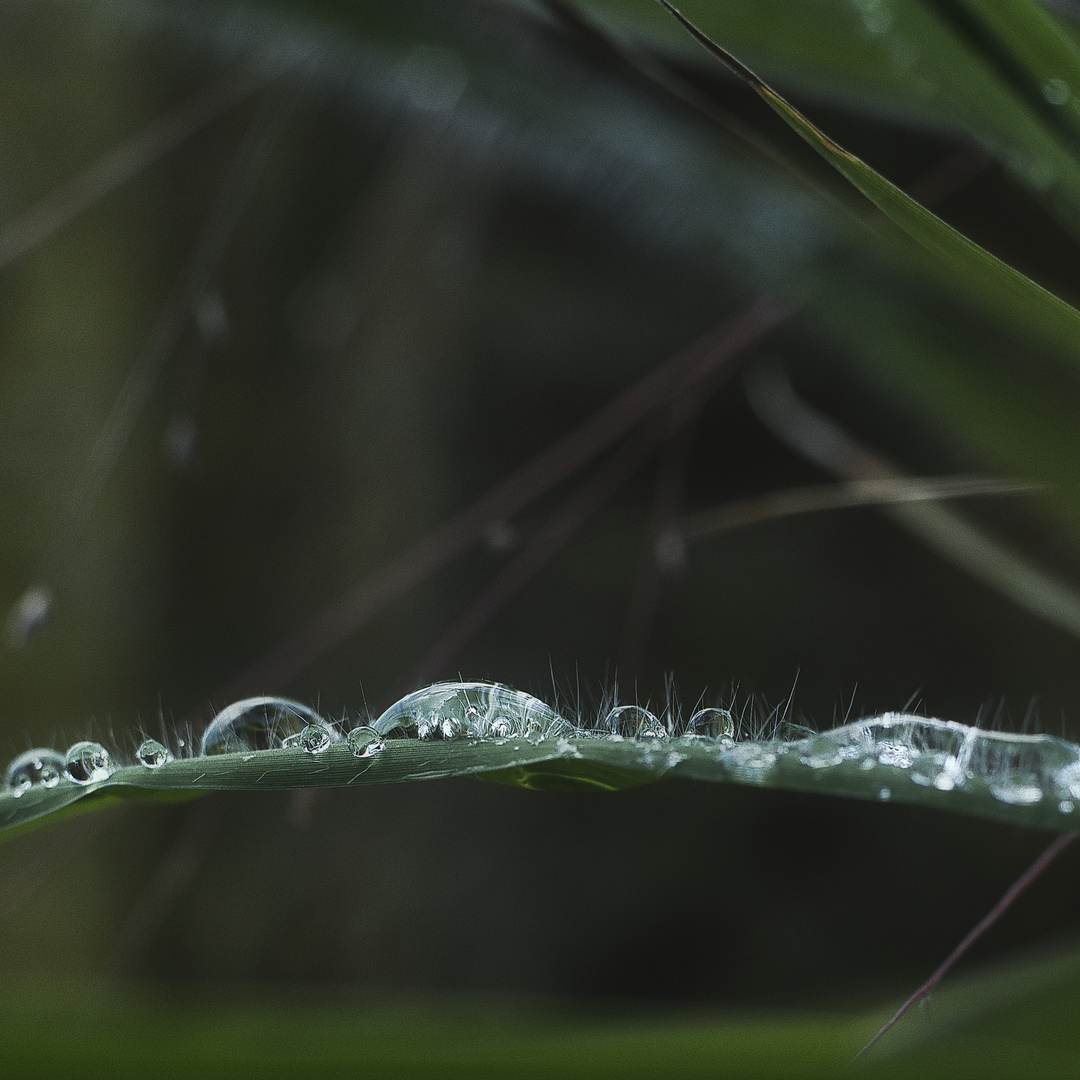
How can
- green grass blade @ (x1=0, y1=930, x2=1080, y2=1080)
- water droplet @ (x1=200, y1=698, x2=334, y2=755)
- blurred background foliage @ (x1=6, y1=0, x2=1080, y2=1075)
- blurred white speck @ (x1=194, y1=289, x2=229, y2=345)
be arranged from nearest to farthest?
green grass blade @ (x1=0, y1=930, x2=1080, y2=1080), water droplet @ (x1=200, y1=698, x2=334, y2=755), blurred white speck @ (x1=194, y1=289, x2=229, y2=345), blurred background foliage @ (x1=6, y1=0, x2=1080, y2=1075)

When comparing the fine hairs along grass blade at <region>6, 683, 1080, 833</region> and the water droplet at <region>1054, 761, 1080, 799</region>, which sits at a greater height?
the fine hairs along grass blade at <region>6, 683, 1080, 833</region>

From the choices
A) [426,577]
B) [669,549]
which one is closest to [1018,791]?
[669,549]

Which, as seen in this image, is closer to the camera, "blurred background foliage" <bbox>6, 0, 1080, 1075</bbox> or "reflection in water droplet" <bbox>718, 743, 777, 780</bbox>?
"reflection in water droplet" <bbox>718, 743, 777, 780</bbox>

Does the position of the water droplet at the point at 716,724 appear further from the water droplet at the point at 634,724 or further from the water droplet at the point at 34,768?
the water droplet at the point at 34,768

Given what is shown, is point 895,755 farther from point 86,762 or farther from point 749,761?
point 86,762

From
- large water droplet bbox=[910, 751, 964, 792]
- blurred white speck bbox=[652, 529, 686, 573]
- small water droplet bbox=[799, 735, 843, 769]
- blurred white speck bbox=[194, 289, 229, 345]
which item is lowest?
large water droplet bbox=[910, 751, 964, 792]

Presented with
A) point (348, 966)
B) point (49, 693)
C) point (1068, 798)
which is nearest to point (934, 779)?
point (1068, 798)

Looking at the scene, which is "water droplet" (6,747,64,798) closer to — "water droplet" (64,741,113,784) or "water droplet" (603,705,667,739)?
"water droplet" (64,741,113,784)

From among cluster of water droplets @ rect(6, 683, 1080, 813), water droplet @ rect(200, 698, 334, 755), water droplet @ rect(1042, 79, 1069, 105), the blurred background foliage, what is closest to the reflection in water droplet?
cluster of water droplets @ rect(6, 683, 1080, 813)
